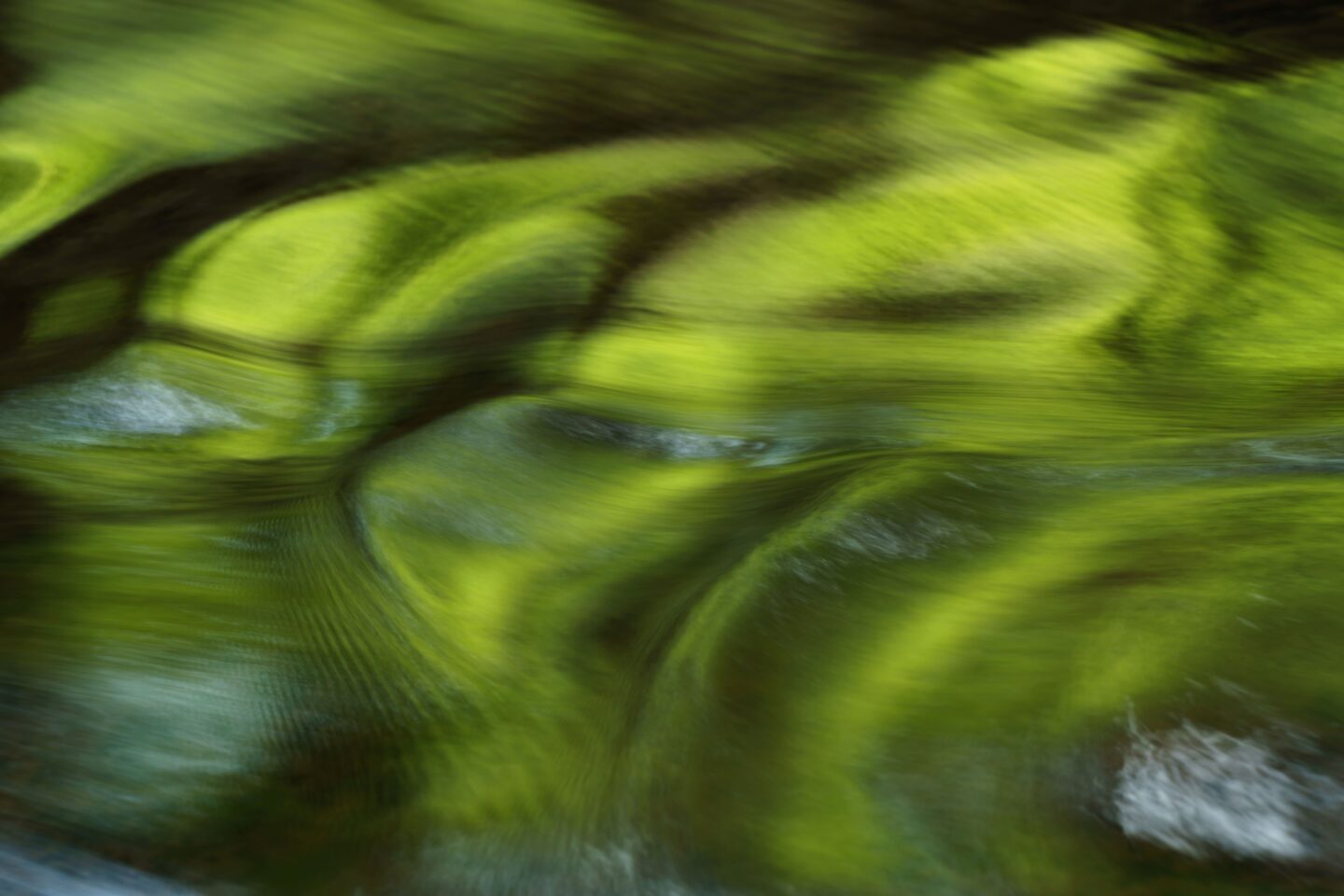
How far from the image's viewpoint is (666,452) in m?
0.52

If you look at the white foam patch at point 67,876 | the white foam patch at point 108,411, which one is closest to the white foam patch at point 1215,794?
the white foam patch at point 67,876

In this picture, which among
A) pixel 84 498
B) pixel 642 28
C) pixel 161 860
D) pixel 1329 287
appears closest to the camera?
pixel 161 860

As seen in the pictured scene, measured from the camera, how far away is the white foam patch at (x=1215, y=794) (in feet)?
1.04

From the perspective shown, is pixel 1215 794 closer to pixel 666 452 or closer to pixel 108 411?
pixel 666 452

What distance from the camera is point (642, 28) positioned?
0.73 metres

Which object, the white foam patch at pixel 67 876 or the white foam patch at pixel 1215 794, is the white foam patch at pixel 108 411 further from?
the white foam patch at pixel 1215 794

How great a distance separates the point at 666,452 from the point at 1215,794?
0.24m

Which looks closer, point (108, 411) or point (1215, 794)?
point (1215, 794)

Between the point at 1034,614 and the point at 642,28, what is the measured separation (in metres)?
0.43

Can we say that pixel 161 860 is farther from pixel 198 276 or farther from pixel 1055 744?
pixel 198 276

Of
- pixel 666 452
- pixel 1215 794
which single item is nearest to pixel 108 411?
pixel 666 452

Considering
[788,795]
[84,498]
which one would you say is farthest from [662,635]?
[84,498]

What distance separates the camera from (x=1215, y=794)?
1.08 ft

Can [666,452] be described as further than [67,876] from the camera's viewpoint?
Yes
